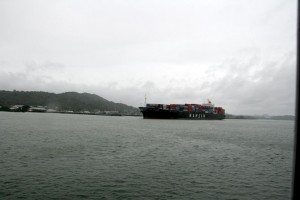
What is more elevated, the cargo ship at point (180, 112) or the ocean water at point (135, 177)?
the cargo ship at point (180, 112)

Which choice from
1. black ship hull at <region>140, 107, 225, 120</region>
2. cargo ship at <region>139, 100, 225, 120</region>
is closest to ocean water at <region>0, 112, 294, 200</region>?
black ship hull at <region>140, 107, 225, 120</region>

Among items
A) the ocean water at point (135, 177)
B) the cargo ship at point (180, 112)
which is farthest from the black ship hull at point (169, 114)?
the ocean water at point (135, 177)

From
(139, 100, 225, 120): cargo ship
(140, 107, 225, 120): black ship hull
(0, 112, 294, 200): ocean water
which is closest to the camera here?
(0, 112, 294, 200): ocean water

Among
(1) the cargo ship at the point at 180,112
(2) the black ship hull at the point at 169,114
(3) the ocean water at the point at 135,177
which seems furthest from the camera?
(1) the cargo ship at the point at 180,112

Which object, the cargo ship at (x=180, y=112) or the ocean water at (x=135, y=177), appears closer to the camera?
the ocean water at (x=135, y=177)

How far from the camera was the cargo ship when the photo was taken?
394 feet

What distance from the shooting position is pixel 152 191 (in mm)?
13492

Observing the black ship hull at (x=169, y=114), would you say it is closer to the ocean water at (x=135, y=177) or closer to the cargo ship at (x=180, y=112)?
the cargo ship at (x=180, y=112)

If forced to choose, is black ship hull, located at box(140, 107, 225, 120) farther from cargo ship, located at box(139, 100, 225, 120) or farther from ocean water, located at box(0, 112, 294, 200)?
ocean water, located at box(0, 112, 294, 200)

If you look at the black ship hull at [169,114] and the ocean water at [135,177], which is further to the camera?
the black ship hull at [169,114]

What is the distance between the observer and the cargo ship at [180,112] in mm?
120125

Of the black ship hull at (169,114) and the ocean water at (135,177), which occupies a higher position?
the black ship hull at (169,114)

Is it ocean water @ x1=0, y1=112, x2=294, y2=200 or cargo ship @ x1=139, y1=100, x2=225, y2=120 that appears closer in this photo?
ocean water @ x1=0, y1=112, x2=294, y2=200

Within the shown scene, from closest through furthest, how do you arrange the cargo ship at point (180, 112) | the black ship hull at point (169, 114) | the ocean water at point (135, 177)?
the ocean water at point (135, 177)
the black ship hull at point (169, 114)
the cargo ship at point (180, 112)
